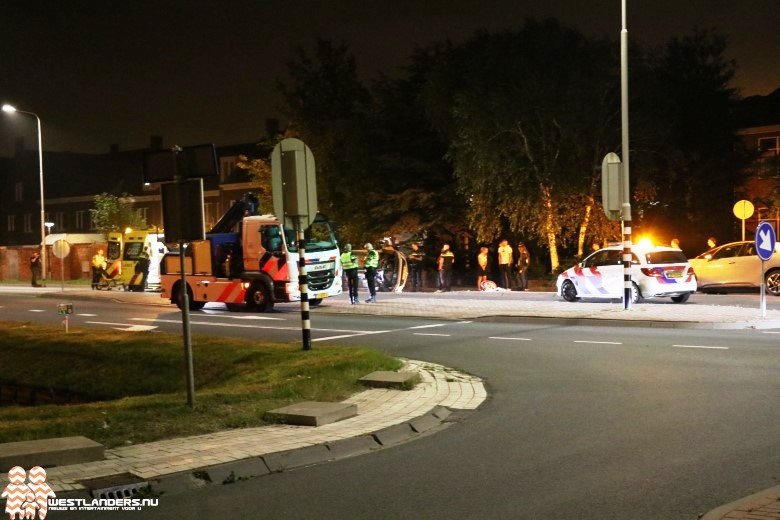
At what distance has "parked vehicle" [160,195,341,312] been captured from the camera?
24953 mm

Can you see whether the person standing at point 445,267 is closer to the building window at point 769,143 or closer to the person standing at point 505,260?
the person standing at point 505,260

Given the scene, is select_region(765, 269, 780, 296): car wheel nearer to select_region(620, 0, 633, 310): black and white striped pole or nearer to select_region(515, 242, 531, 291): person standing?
select_region(620, 0, 633, 310): black and white striped pole

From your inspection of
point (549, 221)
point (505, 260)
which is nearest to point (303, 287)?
point (505, 260)

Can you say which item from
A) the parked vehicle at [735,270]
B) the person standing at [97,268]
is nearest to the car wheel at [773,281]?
the parked vehicle at [735,270]

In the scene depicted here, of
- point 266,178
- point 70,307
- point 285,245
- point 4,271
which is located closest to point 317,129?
point 266,178

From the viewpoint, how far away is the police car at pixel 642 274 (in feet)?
74.3

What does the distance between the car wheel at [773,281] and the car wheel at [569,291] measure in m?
5.72

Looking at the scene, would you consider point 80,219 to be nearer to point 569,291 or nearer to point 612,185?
point 569,291

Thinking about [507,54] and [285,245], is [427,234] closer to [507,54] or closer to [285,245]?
[507,54]

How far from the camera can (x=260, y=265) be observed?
2539 cm

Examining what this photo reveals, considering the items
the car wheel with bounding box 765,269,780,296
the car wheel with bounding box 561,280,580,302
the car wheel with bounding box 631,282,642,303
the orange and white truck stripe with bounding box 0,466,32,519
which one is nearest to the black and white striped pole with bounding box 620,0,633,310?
the car wheel with bounding box 631,282,642,303

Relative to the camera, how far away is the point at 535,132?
3238 cm

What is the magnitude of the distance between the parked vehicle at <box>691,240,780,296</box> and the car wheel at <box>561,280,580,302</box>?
16.3ft

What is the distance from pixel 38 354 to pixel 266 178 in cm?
2847
